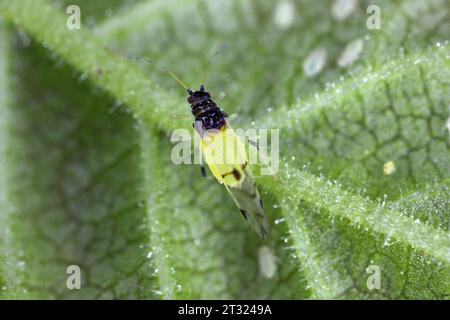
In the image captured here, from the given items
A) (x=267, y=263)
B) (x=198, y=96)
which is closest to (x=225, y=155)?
(x=198, y=96)

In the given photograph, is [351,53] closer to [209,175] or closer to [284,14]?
[284,14]

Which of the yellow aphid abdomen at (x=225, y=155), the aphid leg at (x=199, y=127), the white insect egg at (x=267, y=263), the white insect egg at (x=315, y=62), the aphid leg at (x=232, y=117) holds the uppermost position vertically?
the white insect egg at (x=315, y=62)

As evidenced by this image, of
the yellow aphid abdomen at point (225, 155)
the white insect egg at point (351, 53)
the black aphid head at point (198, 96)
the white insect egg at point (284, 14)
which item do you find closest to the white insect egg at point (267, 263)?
the yellow aphid abdomen at point (225, 155)

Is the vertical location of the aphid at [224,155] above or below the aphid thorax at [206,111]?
below

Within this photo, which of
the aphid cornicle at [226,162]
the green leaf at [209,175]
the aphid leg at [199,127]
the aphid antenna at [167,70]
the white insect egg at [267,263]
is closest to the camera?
the green leaf at [209,175]

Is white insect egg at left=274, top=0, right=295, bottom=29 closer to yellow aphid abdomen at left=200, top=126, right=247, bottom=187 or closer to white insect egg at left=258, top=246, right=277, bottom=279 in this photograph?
yellow aphid abdomen at left=200, top=126, right=247, bottom=187

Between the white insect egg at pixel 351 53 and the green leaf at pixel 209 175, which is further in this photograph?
the white insect egg at pixel 351 53

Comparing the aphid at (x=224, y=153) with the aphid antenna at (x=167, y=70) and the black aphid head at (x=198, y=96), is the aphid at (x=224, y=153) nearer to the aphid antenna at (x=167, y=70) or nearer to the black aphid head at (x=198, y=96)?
the black aphid head at (x=198, y=96)
